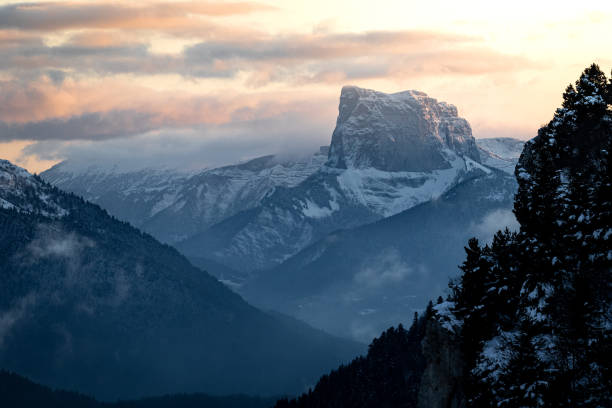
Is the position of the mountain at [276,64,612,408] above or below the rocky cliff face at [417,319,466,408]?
above

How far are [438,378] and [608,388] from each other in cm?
2011

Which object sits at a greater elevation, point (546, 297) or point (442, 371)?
point (546, 297)

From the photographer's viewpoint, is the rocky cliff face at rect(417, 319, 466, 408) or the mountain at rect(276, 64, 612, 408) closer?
the mountain at rect(276, 64, 612, 408)

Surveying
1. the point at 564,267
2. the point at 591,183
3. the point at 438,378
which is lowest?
the point at 438,378

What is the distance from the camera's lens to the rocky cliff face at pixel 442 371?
89.1 m

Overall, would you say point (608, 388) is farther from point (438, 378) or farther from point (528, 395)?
point (438, 378)

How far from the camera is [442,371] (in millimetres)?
91000

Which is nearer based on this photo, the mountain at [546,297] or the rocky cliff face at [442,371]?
the mountain at [546,297]

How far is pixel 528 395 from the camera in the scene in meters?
77.8

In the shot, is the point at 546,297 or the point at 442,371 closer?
the point at 546,297

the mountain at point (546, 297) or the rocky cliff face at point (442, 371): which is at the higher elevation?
the mountain at point (546, 297)

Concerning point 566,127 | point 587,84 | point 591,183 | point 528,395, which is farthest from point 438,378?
→ point 587,84

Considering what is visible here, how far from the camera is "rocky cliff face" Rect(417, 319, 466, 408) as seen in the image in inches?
3506

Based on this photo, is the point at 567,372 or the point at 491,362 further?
the point at 491,362
